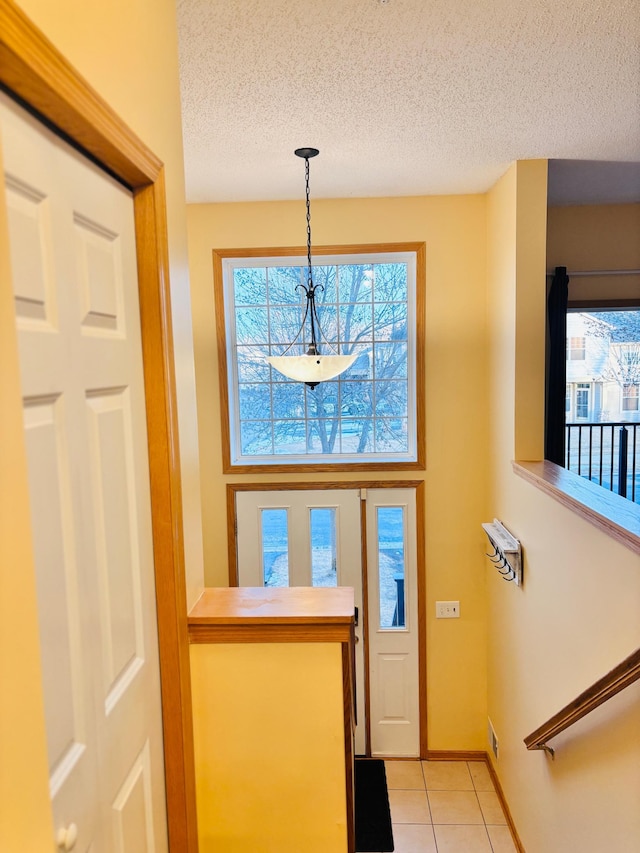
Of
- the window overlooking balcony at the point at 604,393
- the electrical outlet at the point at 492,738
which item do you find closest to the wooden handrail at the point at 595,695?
the electrical outlet at the point at 492,738

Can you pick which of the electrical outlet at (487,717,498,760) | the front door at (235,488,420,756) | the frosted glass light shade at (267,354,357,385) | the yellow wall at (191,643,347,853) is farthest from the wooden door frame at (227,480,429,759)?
the yellow wall at (191,643,347,853)

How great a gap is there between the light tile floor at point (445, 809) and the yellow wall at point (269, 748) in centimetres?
193

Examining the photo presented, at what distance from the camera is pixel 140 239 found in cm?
125

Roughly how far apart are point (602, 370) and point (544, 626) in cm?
195

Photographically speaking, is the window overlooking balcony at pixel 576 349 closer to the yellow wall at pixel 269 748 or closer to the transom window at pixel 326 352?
the transom window at pixel 326 352

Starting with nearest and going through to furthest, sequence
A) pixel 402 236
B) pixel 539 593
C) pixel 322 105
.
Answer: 1. pixel 322 105
2. pixel 539 593
3. pixel 402 236

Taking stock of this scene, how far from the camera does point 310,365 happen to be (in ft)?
8.53

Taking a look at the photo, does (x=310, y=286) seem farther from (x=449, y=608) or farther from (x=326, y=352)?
(x=449, y=608)

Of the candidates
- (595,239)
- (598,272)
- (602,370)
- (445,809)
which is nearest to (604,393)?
(602,370)

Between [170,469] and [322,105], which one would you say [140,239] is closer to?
[170,469]

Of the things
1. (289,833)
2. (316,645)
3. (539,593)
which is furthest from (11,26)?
(539,593)

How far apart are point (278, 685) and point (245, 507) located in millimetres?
2204

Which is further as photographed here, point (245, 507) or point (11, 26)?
point (245, 507)

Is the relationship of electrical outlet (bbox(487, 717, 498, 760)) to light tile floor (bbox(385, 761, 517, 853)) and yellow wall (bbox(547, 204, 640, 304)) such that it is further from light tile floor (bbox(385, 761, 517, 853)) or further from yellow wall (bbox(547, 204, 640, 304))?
yellow wall (bbox(547, 204, 640, 304))
